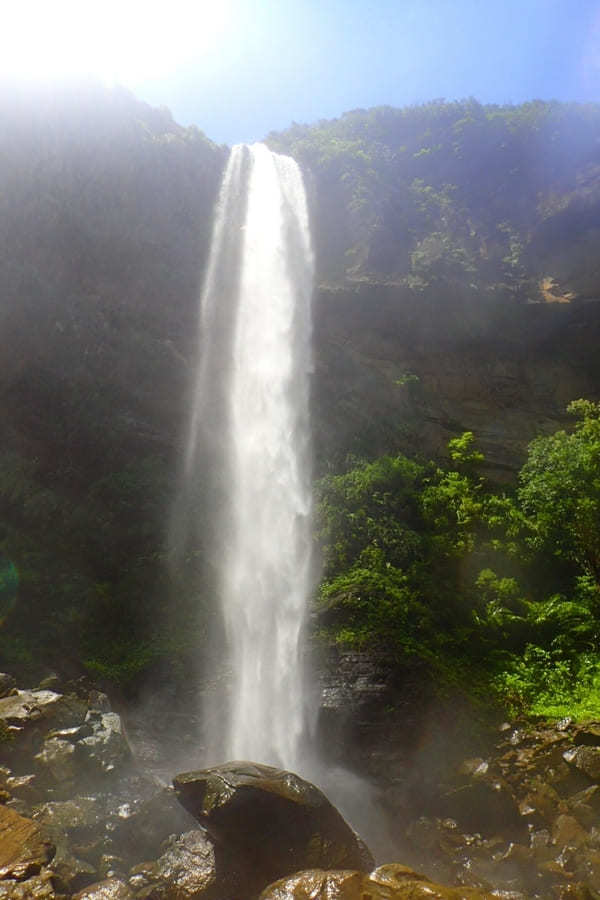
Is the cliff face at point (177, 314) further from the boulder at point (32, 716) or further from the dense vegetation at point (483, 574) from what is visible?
the dense vegetation at point (483, 574)

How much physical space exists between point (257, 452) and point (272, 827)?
11967mm

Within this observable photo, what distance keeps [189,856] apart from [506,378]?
1993 cm

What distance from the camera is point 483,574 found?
547 inches

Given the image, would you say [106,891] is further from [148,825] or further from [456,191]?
[456,191]

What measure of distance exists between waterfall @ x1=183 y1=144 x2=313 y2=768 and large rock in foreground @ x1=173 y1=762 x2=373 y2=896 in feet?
9.48

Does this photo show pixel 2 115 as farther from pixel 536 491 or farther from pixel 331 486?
pixel 536 491

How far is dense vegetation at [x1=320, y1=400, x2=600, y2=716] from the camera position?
11.3m

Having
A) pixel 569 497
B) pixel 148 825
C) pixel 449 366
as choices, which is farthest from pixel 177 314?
pixel 148 825

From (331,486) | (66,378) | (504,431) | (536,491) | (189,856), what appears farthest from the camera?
(504,431)

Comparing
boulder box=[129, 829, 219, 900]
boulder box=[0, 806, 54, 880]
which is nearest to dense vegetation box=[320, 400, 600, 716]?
boulder box=[129, 829, 219, 900]

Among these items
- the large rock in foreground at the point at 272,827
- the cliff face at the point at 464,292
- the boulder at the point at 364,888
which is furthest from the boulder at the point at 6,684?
the cliff face at the point at 464,292

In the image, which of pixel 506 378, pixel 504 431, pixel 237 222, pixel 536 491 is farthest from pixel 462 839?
pixel 237 222

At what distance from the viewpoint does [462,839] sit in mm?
7816

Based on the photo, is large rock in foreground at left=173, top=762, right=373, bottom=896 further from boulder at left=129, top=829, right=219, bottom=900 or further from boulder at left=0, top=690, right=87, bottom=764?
boulder at left=0, top=690, right=87, bottom=764
